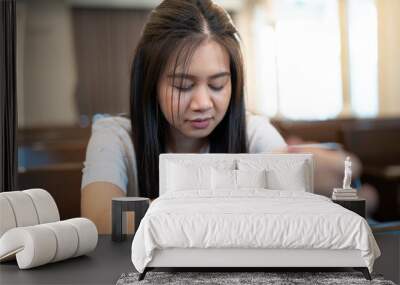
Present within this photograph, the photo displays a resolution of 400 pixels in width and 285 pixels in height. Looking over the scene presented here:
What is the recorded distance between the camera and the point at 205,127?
17.7ft

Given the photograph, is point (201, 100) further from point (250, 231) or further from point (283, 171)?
point (250, 231)

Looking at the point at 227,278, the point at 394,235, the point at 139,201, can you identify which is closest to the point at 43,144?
the point at 139,201

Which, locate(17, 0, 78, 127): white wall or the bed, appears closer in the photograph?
the bed

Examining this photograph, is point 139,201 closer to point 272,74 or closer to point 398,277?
point 272,74

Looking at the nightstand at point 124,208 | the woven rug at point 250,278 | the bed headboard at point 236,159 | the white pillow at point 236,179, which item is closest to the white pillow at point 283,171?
the bed headboard at point 236,159

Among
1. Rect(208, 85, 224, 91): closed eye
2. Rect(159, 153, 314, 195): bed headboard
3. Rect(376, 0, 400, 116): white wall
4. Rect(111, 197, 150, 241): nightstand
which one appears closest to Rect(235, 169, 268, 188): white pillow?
Rect(159, 153, 314, 195): bed headboard

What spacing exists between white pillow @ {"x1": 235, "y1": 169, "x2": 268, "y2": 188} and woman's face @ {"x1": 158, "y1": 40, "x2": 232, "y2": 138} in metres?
0.75

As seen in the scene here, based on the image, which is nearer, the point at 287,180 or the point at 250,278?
the point at 250,278

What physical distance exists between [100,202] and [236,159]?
121 cm

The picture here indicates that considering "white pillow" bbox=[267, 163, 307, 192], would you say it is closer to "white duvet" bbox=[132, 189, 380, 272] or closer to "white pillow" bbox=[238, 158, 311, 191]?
"white pillow" bbox=[238, 158, 311, 191]

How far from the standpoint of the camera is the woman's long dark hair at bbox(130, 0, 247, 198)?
5.20 meters

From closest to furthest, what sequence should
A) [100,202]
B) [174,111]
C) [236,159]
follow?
[236,159]
[174,111]
[100,202]

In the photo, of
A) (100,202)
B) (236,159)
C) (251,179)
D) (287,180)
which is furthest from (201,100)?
(100,202)

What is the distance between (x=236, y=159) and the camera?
5000 mm
